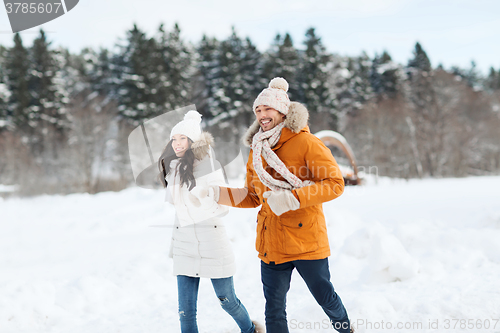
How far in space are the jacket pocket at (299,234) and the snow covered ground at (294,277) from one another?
41.3 inches

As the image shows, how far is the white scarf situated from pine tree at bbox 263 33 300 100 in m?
26.8

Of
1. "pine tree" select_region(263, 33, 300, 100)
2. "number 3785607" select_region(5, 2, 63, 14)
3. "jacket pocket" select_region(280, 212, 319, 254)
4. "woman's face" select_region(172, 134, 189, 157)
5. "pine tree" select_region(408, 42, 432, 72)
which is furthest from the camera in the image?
"pine tree" select_region(408, 42, 432, 72)

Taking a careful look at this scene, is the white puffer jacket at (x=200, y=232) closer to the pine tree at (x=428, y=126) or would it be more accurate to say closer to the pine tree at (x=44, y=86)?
the pine tree at (x=44, y=86)

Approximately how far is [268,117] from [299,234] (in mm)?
793

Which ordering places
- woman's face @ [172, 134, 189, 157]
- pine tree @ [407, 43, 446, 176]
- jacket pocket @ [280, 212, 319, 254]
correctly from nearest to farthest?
1. jacket pocket @ [280, 212, 319, 254]
2. woman's face @ [172, 134, 189, 157]
3. pine tree @ [407, 43, 446, 176]

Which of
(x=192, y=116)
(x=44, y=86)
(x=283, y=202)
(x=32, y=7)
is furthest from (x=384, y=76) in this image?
(x=283, y=202)

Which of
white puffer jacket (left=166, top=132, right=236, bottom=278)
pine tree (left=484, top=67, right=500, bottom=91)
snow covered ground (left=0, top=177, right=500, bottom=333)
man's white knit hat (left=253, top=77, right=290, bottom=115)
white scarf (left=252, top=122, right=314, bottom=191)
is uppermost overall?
pine tree (left=484, top=67, right=500, bottom=91)

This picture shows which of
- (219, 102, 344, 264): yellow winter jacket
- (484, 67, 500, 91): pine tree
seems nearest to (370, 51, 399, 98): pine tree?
(484, 67, 500, 91): pine tree

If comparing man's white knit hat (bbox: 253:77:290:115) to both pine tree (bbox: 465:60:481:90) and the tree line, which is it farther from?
pine tree (bbox: 465:60:481:90)

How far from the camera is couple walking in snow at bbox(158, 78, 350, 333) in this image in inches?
84.2

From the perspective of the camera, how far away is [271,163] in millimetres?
2211

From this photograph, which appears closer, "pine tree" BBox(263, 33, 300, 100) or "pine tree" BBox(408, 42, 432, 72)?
"pine tree" BBox(263, 33, 300, 100)

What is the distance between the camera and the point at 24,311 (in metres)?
3.25

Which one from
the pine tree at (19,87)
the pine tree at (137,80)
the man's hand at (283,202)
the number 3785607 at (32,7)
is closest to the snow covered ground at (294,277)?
the man's hand at (283,202)
